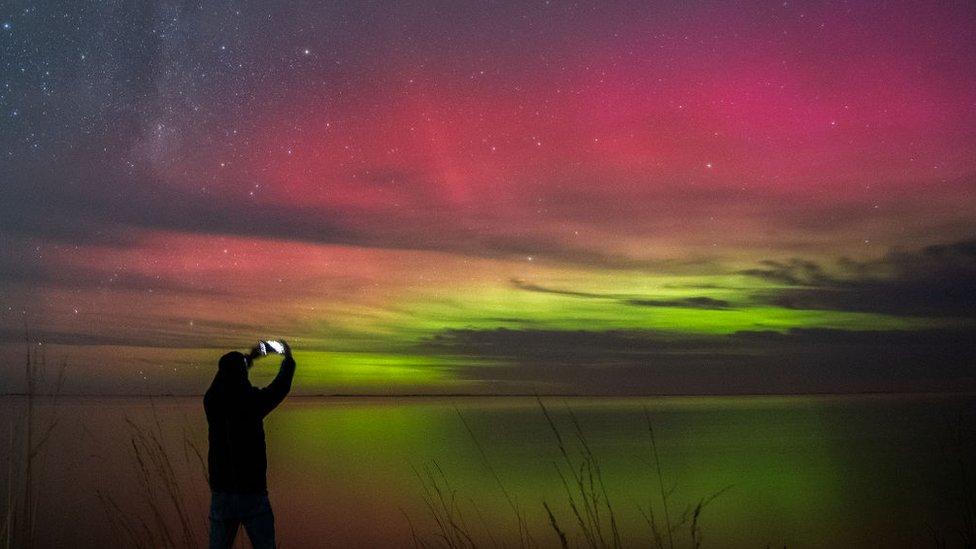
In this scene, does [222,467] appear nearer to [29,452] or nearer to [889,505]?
[29,452]

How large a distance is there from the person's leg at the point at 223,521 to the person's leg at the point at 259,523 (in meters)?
0.08

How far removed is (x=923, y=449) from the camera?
36.1 meters

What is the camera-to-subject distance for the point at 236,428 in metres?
4.98

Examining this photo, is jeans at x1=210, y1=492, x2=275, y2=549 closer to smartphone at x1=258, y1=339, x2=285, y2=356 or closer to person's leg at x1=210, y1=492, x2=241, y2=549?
person's leg at x1=210, y1=492, x2=241, y2=549

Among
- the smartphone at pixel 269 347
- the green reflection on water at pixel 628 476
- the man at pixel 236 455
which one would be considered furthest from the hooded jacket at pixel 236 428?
the green reflection on water at pixel 628 476

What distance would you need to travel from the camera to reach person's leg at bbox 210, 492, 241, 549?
498 cm

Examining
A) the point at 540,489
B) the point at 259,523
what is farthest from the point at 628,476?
the point at 259,523

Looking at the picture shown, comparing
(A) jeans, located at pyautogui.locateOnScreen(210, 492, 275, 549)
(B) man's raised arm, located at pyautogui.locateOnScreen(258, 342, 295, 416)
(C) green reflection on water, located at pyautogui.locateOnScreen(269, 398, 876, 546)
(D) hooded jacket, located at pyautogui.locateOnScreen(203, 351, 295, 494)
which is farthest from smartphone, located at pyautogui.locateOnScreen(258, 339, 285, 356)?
(C) green reflection on water, located at pyautogui.locateOnScreen(269, 398, 876, 546)

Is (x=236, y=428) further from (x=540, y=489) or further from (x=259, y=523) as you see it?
(x=540, y=489)

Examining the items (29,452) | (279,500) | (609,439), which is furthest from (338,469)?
(29,452)

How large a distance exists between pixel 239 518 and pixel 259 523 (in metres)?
0.13

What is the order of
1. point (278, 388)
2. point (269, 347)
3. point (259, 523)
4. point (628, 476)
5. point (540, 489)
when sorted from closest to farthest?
point (259, 523), point (278, 388), point (269, 347), point (540, 489), point (628, 476)

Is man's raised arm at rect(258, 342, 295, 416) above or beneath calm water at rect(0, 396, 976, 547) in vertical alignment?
above

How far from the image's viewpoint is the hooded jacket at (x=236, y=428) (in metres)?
4.95
